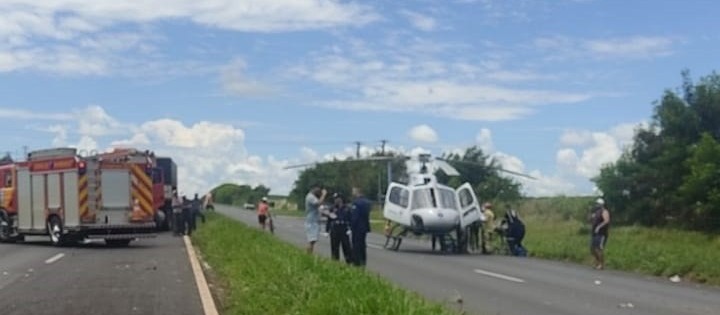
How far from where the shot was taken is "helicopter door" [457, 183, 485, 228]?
3472cm

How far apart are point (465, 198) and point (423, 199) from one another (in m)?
1.60

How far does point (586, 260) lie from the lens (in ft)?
96.1

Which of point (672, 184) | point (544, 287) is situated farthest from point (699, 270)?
point (672, 184)

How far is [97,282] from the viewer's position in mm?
19547

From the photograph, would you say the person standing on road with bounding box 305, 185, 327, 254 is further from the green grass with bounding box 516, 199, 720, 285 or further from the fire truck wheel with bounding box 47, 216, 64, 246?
the fire truck wheel with bounding box 47, 216, 64, 246

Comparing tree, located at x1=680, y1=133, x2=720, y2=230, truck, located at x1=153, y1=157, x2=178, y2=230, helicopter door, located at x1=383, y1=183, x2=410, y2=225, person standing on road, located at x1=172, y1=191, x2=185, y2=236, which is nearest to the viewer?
helicopter door, located at x1=383, y1=183, x2=410, y2=225

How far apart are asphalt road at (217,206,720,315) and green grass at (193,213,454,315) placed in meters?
2.32

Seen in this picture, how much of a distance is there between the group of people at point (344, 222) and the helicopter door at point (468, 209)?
9796mm

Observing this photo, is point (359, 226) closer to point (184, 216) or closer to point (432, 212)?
point (432, 212)

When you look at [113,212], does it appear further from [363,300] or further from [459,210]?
[363,300]

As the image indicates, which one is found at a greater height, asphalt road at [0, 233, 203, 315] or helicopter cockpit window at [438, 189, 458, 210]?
helicopter cockpit window at [438, 189, 458, 210]

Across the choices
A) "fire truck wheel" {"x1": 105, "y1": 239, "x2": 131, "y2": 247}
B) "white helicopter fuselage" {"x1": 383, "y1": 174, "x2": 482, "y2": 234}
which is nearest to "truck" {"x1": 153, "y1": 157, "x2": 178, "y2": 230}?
"fire truck wheel" {"x1": 105, "y1": 239, "x2": 131, "y2": 247}

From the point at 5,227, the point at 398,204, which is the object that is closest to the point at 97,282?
the point at 398,204

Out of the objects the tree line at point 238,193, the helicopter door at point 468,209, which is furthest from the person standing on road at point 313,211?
the tree line at point 238,193
